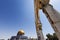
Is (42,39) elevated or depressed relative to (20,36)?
depressed

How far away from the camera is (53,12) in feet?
10.8

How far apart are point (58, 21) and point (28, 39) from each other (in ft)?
141

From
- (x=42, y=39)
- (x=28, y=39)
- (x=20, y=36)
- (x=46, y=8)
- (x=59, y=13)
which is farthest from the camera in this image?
(x=28, y=39)

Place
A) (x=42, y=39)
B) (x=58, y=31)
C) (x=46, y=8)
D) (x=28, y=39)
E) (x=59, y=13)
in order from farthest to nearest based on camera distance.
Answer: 1. (x=28, y=39)
2. (x=42, y=39)
3. (x=46, y=8)
4. (x=59, y=13)
5. (x=58, y=31)

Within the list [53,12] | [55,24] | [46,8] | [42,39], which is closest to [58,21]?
[55,24]

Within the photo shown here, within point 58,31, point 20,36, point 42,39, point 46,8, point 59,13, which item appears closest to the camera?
point 58,31

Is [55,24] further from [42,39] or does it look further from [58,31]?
[42,39]

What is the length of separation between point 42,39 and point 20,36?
101 feet

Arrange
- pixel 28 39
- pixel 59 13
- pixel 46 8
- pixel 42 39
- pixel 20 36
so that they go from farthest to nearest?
1. pixel 28 39
2. pixel 20 36
3. pixel 42 39
4. pixel 46 8
5. pixel 59 13

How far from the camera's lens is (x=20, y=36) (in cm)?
4131

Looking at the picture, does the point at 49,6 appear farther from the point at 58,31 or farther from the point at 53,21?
the point at 58,31

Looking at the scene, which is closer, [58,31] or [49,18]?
[58,31]

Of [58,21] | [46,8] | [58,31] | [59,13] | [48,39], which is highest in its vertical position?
[48,39]

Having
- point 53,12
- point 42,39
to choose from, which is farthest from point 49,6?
point 42,39
